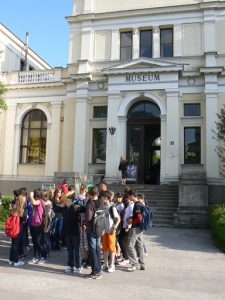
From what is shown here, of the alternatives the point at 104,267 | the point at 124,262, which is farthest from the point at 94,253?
the point at 124,262

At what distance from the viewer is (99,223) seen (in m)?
7.61

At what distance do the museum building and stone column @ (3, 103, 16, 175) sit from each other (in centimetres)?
7

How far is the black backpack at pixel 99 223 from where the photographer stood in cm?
761

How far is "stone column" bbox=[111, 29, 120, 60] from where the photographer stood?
2248 cm

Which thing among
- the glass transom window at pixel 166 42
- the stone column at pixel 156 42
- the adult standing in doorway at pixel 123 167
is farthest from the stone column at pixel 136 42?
the adult standing in doorway at pixel 123 167

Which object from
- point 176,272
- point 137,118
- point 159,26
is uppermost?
point 159,26

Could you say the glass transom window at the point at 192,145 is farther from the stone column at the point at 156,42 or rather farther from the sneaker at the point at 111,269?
the sneaker at the point at 111,269

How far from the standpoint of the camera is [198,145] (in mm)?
20562

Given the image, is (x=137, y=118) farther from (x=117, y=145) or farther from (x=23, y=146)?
(x=23, y=146)

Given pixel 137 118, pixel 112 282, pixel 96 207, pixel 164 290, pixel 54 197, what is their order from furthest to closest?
pixel 137 118 < pixel 54 197 < pixel 96 207 < pixel 112 282 < pixel 164 290

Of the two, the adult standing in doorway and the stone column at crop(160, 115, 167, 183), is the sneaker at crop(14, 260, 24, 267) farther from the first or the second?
the stone column at crop(160, 115, 167, 183)

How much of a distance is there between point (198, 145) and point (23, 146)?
11.6m

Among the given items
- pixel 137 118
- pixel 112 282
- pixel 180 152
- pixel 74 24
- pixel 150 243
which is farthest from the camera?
pixel 74 24

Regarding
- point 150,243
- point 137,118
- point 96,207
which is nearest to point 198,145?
point 137,118
